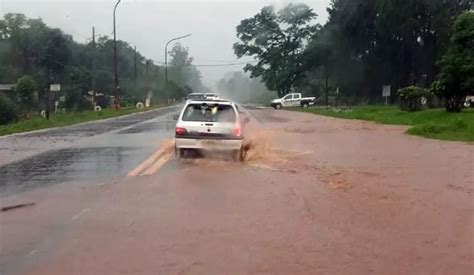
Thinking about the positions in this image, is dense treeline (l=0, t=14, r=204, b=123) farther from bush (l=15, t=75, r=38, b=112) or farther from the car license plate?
the car license plate

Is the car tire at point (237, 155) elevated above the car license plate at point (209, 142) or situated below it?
below

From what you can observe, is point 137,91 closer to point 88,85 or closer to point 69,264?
point 88,85

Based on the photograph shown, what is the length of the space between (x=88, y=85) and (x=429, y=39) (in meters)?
34.1

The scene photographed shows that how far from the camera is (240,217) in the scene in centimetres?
852

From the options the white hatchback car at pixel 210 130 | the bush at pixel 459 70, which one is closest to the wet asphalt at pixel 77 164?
the white hatchback car at pixel 210 130

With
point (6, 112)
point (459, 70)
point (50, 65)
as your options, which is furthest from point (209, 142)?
point (50, 65)

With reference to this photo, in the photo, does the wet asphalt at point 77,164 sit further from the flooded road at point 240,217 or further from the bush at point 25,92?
the bush at point 25,92

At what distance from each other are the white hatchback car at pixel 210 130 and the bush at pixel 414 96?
23395 millimetres

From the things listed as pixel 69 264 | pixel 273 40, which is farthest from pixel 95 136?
pixel 273 40

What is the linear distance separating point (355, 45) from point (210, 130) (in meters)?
51.6

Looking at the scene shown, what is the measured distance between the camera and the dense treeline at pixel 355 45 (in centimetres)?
5494

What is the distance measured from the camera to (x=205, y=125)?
14.9 meters

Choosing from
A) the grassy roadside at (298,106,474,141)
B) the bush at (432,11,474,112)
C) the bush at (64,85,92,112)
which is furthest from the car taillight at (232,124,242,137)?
the bush at (64,85,92,112)

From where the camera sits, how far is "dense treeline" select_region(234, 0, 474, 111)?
180ft
